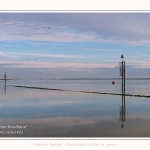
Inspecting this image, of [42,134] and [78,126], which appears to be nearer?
[42,134]

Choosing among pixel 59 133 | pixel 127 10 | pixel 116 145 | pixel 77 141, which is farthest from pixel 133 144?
pixel 127 10

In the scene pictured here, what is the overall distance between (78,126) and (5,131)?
2847 mm

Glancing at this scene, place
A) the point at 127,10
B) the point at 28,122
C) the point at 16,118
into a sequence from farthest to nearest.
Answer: the point at 16,118 → the point at 28,122 → the point at 127,10

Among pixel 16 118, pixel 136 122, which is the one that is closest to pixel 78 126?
pixel 136 122

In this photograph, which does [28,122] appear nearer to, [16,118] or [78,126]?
[16,118]

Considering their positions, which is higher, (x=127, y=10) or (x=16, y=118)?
(x=127, y=10)

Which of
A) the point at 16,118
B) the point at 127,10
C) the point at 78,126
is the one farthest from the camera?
the point at 16,118

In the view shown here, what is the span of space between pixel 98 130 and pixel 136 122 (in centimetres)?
223

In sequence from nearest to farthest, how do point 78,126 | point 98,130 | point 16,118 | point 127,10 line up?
point 127,10
point 98,130
point 78,126
point 16,118

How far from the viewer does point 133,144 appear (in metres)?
8.02

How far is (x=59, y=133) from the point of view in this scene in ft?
31.7

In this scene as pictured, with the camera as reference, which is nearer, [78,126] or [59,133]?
[59,133]

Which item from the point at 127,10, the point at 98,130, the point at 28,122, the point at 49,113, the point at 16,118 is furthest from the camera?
the point at 49,113

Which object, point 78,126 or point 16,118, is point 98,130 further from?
point 16,118
